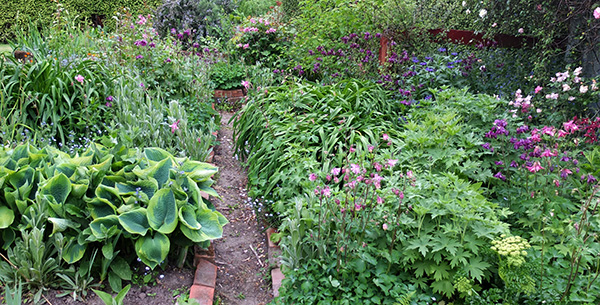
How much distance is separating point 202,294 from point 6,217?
3.95 feet

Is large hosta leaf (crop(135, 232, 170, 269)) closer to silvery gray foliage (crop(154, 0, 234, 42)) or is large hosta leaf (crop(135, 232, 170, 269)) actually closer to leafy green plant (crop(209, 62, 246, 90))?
leafy green plant (crop(209, 62, 246, 90))

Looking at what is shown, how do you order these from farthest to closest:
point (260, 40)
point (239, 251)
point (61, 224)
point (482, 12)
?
point (260, 40) → point (482, 12) → point (239, 251) → point (61, 224)

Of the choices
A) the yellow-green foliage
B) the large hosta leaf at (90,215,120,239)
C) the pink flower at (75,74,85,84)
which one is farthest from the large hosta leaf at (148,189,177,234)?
the yellow-green foliage

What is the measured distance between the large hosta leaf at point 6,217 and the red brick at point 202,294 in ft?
3.60

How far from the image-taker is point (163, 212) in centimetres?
251

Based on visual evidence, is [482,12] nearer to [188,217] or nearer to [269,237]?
[269,237]

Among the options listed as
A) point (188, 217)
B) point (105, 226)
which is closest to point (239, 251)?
point (188, 217)

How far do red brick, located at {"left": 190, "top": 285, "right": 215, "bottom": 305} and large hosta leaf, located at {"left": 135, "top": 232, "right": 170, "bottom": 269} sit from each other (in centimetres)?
30

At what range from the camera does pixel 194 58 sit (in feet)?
18.9

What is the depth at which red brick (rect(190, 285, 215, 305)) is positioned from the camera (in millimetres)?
2482

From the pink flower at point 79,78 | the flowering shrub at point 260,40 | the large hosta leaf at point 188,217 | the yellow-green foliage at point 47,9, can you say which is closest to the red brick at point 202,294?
the large hosta leaf at point 188,217

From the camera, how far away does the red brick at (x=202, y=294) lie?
2.48 m

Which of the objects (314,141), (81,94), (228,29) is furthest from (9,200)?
(228,29)

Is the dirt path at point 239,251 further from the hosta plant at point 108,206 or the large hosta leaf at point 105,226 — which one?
the large hosta leaf at point 105,226
